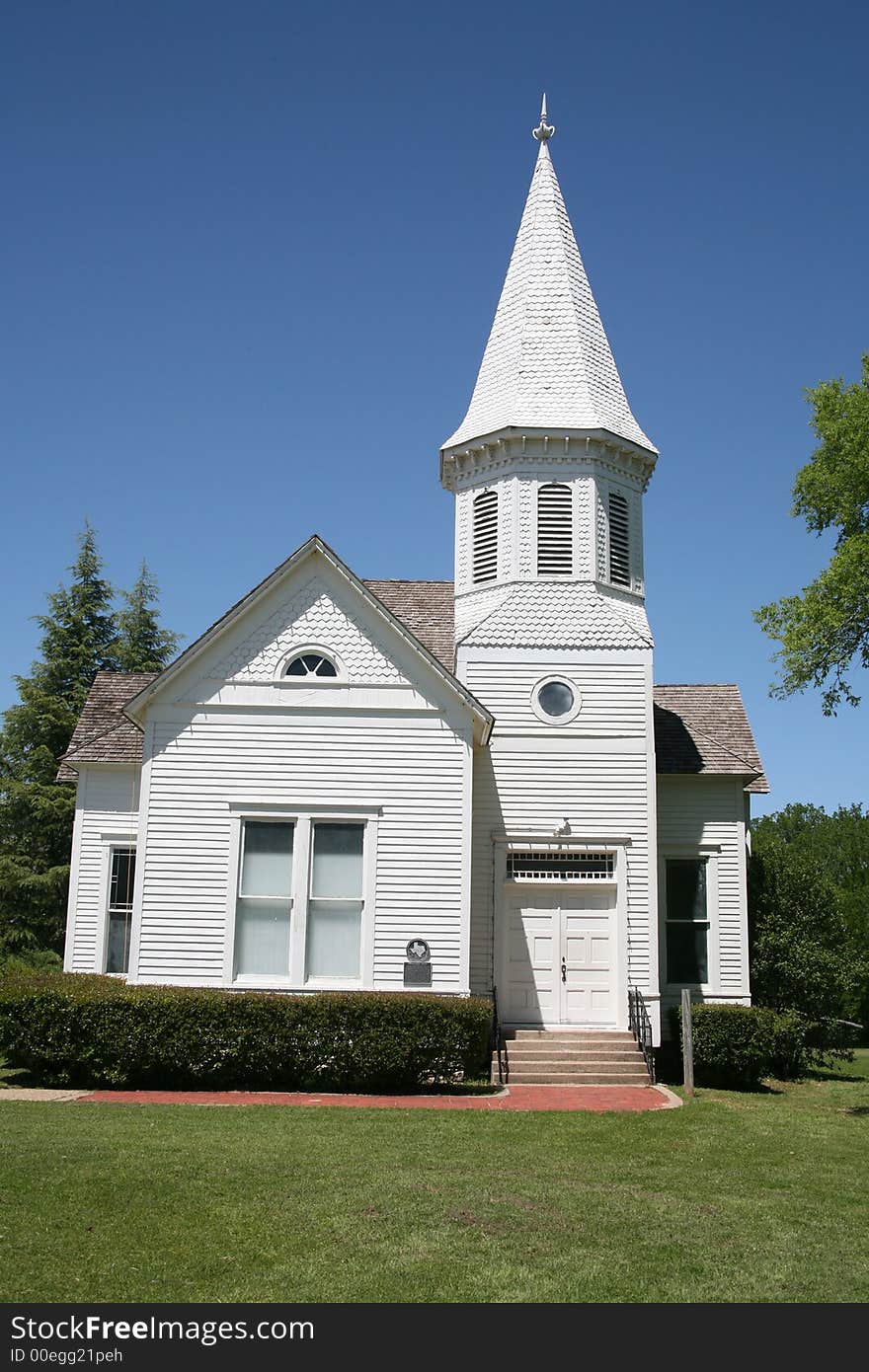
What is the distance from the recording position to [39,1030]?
49.9 feet

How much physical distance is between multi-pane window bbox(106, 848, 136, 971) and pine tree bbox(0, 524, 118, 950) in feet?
48.7

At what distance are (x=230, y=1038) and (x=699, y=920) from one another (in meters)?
9.01

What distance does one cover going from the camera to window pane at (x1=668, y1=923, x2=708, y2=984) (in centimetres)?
2050

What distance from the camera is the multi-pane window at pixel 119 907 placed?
20.9m

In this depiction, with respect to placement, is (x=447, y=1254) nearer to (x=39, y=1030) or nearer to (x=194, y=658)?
(x=39, y=1030)

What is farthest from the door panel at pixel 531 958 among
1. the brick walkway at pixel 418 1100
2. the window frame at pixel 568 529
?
the window frame at pixel 568 529

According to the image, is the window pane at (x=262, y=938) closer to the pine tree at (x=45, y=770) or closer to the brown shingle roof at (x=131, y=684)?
the brown shingle roof at (x=131, y=684)

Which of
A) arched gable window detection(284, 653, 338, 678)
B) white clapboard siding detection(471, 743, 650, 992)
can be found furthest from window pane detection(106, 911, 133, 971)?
white clapboard siding detection(471, 743, 650, 992)

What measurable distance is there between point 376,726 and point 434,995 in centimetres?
408

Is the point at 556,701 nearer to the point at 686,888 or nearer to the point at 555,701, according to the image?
the point at 555,701

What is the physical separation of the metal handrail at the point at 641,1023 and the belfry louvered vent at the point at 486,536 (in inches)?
289

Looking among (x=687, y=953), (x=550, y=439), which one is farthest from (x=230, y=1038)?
(x=550, y=439)

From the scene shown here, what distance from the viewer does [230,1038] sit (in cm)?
1533
